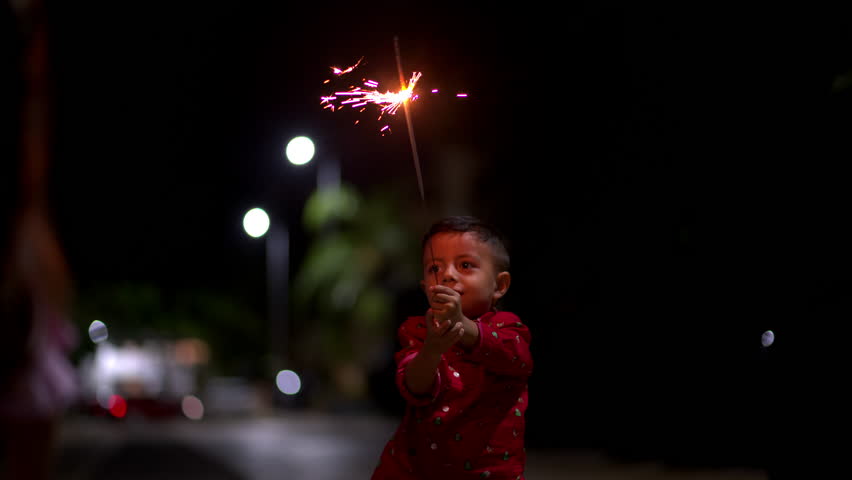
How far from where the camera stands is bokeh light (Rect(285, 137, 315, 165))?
165 inches

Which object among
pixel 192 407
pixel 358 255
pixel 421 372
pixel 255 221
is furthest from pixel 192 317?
pixel 421 372

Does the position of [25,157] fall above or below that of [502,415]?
above

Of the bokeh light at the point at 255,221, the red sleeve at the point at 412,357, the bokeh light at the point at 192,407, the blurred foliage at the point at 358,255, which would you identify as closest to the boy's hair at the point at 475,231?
the red sleeve at the point at 412,357

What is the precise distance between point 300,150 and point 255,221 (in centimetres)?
116

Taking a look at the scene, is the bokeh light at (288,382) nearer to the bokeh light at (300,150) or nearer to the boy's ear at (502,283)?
the bokeh light at (300,150)

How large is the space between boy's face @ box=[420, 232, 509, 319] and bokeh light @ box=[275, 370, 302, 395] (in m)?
51.0

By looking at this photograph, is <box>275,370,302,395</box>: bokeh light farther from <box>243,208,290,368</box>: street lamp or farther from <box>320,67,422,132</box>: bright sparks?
<box>320,67,422,132</box>: bright sparks

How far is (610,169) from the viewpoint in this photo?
12164mm

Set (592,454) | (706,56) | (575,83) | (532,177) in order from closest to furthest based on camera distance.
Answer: (706,56), (575,83), (532,177), (592,454)

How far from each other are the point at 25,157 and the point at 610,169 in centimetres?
865

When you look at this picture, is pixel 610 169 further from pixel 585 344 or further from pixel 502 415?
pixel 502 415

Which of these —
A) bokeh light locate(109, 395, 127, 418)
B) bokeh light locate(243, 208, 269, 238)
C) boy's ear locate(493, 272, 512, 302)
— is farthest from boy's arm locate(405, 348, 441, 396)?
bokeh light locate(109, 395, 127, 418)

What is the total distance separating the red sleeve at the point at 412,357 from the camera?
12.0 feet

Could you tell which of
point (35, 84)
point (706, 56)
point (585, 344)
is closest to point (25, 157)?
point (35, 84)
